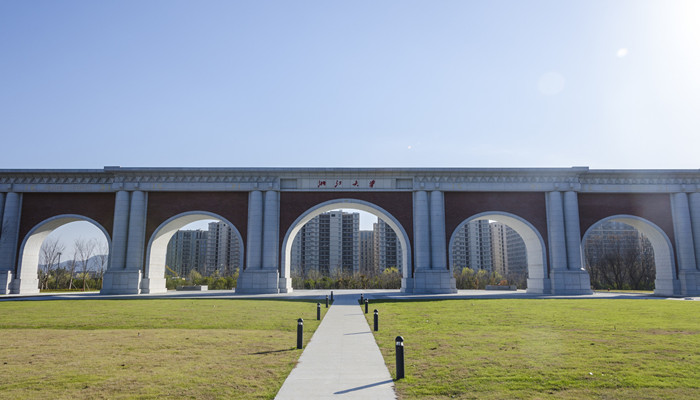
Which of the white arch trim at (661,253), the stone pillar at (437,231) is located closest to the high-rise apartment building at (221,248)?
the stone pillar at (437,231)

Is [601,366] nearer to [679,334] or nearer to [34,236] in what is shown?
[679,334]

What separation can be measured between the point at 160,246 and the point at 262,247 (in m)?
8.97

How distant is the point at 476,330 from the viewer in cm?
1391

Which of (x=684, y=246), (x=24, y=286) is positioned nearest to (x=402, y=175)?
(x=684, y=246)

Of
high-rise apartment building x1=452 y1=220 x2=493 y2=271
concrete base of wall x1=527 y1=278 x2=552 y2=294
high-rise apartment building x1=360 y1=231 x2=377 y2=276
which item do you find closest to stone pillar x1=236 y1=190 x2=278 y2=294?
concrete base of wall x1=527 y1=278 x2=552 y2=294

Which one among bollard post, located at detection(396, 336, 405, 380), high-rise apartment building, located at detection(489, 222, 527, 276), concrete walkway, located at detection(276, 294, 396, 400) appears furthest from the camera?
high-rise apartment building, located at detection(489, 222, 527, 276)

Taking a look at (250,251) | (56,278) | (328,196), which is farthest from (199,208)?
(56,278)

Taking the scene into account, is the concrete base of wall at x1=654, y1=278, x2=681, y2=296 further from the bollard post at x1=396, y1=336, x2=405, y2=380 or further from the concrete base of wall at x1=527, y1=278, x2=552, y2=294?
the bollard post at x1=396, y1=336, x2=405, y2=380

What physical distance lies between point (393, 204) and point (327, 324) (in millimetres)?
21494

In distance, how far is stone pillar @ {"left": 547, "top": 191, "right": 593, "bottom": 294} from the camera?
34281 millimetres

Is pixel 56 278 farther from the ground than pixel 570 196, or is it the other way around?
pixel 570 196

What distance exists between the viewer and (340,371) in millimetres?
8695

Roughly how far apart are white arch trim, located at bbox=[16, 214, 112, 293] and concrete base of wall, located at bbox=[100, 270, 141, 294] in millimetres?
2153

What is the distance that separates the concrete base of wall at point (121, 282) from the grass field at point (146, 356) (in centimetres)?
1715
